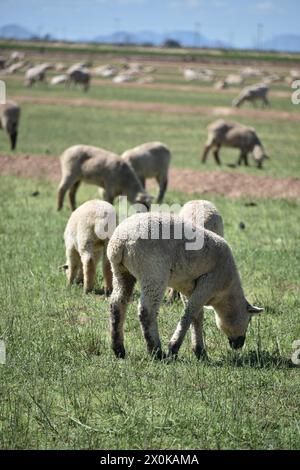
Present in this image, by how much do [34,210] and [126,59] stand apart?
3340 inches

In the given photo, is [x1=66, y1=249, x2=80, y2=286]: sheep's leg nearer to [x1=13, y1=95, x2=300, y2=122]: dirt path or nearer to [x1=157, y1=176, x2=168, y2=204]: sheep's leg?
[x1=157, y1=176, x2=168, y2=204]: sheep's leg

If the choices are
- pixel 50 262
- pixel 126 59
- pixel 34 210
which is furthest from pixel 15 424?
pixel 126 59

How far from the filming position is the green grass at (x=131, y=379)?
231 inches

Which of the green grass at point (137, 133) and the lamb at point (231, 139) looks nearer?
the lamb at point (231, 139)

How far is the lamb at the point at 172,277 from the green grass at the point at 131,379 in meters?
0.28

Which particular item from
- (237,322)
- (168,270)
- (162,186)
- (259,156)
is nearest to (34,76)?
(259,156)

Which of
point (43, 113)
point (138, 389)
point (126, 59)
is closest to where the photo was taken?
point (138, 389)

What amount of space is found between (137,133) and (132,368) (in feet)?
78.0

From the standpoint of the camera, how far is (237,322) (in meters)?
7.84

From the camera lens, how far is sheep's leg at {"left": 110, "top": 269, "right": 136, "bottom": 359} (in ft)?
24.2

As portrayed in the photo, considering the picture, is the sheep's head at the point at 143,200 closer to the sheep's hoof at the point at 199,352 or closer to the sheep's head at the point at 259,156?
the sheep's hoof at the point at 199,352

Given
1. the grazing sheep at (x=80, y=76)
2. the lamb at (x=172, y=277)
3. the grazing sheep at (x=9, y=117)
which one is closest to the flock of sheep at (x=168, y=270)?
the lamb at (x=172, y=277)
